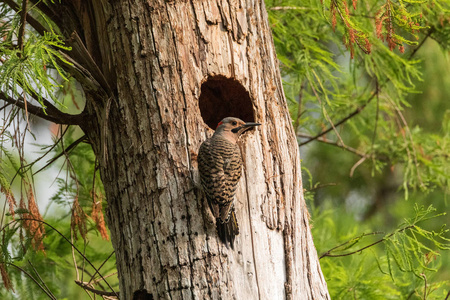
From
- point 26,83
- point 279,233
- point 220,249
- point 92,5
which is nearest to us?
point 26,83

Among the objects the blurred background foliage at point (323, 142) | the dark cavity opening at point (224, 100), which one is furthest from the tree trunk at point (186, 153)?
the blurred background foliage at point (323, 142)

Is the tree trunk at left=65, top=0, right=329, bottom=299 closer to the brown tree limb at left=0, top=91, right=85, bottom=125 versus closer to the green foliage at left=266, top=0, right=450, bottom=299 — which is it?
the brown tree limb at left=0, top=91, right=85, bottom=125

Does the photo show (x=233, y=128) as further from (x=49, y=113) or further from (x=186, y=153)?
(x=49, y=113)

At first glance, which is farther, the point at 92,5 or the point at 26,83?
the point at 92,5

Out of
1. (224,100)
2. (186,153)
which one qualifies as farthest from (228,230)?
(224,100)

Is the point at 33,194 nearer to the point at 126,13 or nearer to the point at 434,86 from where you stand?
the point at 126,13

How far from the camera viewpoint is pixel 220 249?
3.27 metres

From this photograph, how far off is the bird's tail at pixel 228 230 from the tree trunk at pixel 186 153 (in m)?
0.04

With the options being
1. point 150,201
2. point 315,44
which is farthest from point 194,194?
point 315,44

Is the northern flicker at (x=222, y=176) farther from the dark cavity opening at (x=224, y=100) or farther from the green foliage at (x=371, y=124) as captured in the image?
the green foliage at (x=371, y=124)

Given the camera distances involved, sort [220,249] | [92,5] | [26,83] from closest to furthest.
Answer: [26,83]
[220,249]
[92,5]

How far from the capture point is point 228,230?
3.27m

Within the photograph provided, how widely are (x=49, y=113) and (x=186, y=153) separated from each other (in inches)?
37.3

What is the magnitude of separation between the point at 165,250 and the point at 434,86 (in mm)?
8064
